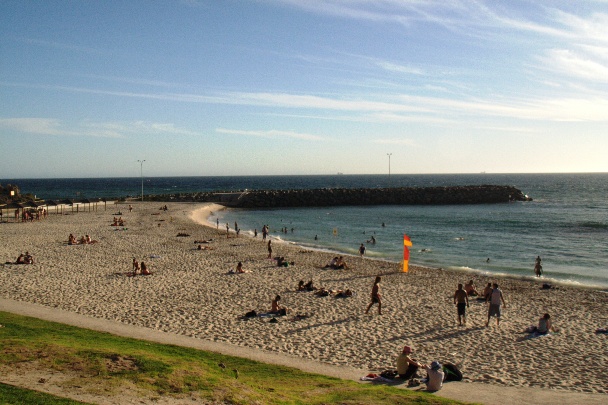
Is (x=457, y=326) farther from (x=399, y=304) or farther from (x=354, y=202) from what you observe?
(x=354, y=202)

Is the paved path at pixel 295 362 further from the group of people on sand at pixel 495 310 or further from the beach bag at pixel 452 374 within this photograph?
the group of people on sand at pixel 495 310

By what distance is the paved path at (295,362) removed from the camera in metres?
10.4

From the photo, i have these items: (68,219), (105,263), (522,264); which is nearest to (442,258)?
(522,264)

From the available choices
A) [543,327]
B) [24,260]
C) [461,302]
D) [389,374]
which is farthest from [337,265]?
[24,260]

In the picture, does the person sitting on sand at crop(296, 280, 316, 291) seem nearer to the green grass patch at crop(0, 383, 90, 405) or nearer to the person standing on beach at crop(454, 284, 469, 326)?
the person standing on beach at crop(454, 284, 469, 326)

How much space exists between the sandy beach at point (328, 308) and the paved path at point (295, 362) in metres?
0.41

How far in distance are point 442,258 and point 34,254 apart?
2500cm

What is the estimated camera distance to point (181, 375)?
9102 mm

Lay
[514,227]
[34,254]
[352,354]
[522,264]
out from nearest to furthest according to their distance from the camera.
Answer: [352,354] < [34,254] < [522,264] < [514,227]

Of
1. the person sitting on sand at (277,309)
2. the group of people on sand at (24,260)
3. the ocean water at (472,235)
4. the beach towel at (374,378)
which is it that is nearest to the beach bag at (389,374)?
the beach towel at (374,378)

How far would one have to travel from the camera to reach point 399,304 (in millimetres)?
19062

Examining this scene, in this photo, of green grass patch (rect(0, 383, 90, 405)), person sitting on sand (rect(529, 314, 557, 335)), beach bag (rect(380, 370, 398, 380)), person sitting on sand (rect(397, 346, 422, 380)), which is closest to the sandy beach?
person sitting on sand (rect(529, 314, 557, 335))

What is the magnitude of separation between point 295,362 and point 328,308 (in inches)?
226

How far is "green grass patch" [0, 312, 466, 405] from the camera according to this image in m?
8.57
